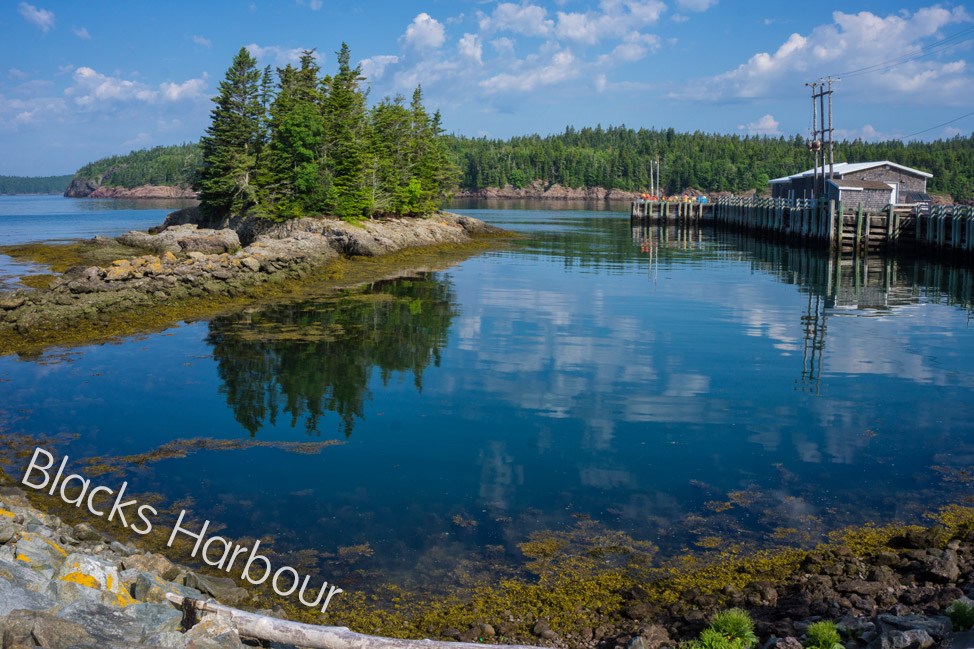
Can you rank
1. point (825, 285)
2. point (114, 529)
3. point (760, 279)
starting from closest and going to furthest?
point (114, 529) → point (825, 285) → point (760, 279)

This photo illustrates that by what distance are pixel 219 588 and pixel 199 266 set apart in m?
24.9

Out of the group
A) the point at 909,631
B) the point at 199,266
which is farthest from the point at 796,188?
the point at 909,631

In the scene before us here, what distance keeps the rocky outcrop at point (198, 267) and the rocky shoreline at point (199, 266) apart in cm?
3

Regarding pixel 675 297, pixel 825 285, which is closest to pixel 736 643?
pixel 675 297

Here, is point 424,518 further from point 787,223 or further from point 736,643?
point 787,223

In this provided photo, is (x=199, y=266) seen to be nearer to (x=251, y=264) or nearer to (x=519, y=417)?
(x=251, y=264)

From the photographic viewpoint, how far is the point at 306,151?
5072 cm

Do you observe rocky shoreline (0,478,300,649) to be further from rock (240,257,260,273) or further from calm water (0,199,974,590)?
rock (240,257,260,273)

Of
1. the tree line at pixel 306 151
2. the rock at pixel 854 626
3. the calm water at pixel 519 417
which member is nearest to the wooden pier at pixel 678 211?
the tree line at pixel 306 151

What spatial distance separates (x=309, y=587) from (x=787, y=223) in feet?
201

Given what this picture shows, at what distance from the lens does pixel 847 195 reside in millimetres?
64562

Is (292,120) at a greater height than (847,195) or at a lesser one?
greater

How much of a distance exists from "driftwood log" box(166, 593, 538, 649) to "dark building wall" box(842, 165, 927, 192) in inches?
2798

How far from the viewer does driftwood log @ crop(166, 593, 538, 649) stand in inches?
260
